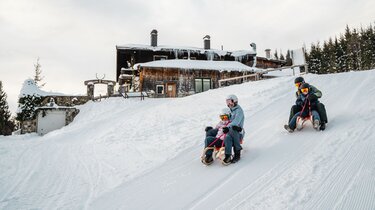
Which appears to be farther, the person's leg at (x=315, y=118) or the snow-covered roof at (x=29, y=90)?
the snow-covered roof at (x=29, y=90)

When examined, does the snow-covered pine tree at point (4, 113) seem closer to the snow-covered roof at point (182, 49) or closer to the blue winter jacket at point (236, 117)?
the snow-covered roof at point (182, 49)

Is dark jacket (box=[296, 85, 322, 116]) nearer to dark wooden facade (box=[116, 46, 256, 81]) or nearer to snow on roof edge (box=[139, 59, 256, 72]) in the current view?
snow on roof edge (box=[139, 59, 256, 72])

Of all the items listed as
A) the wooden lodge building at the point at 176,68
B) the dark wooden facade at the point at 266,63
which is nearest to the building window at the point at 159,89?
the wooden lodge building at the point at 176,68

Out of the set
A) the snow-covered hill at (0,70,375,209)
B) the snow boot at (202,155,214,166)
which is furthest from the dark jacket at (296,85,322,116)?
the snow boot at (202,155,214,166)

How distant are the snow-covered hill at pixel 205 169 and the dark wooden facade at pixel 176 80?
1717 cm

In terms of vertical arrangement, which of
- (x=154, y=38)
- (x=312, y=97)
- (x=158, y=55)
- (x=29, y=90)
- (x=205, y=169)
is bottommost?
(x=205, y=169)

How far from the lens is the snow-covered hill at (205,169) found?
3.80 meters

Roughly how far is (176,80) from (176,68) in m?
1.32

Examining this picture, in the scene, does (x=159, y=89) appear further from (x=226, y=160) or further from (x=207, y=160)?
(x=226, y=160)

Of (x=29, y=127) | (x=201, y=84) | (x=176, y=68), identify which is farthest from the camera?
(x=201, y=84)

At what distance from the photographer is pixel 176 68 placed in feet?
89.2

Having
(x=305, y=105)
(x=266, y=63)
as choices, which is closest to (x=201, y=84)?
(x=266, y=63)

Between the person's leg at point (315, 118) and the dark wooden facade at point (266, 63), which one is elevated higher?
the dark wooden facade at point (266, 63)

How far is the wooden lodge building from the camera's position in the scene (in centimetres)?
2727
